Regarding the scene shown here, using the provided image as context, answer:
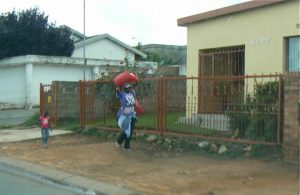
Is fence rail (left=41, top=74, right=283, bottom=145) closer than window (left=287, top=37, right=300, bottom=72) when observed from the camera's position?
Yes

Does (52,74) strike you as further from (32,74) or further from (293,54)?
(293,54)

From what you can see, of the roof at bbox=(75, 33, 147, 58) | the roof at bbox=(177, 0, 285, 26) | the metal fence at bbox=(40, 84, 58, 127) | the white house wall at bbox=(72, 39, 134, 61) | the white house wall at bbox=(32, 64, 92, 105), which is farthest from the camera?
the white house wall at bbox=(72, 39, 134, 61)

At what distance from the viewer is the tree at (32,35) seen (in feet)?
98.9

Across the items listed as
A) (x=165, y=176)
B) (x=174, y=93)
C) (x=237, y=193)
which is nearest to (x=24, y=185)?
(x=165, y=176)

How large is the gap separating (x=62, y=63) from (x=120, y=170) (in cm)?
1929

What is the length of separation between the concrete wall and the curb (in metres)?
3.42

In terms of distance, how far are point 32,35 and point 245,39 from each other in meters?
20.7

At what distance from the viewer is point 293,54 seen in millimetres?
12359

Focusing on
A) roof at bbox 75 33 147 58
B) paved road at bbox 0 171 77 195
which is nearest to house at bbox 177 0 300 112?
paved road at bbox 0 171 77 195

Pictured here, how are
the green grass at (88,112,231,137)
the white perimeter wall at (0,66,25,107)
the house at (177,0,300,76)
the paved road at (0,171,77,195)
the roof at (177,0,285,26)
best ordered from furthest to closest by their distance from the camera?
1. the white perimeter wall at (0,66,25,107)
2. the roof at (177,0,285,26)
3. the house at (177,0,300,76)
4. the green grass at (88,112,231,137)
5. the paved road at (0,171,77,195)

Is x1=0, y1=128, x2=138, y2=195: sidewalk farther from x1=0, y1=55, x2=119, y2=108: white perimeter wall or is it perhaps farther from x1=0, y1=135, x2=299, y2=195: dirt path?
x1=0, y1=55, x2=119, y2=108: white perimeter wall

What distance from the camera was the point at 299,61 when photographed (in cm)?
1219

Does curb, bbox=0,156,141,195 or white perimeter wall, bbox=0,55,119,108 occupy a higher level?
white perimeter wall, bbox=0,55,119,108

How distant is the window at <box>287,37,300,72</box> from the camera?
12227mm
